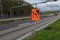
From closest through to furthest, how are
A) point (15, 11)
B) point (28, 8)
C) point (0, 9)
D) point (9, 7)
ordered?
1. point (0, 9)
2. point (9, 7)
3. point (15, 11)
4. point (28, 8)

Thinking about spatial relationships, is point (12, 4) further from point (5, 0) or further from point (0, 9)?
point (0, 9)

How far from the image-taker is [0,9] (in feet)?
317

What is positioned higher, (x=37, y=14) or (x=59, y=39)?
(x=37, y=14)

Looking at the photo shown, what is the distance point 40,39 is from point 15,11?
10395 cm

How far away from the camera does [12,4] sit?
108 meters

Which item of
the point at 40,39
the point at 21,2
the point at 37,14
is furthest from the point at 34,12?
the point at 21,2

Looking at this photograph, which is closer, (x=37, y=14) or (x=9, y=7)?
(x=37, y=14)

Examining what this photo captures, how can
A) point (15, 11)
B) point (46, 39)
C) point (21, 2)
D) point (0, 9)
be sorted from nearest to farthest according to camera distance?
1. point (46, 39)
2. point (0, 9)
3. point (15, 11)
4. point (21, 2)

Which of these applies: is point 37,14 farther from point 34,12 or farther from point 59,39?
point 59,39

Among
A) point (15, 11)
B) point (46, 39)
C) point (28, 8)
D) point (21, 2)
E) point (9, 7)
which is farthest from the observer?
point (28, 8)

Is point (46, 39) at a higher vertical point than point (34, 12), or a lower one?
lower

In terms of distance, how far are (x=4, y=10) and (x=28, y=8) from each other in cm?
3776

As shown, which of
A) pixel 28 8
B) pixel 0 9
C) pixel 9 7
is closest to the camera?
pixel 0 9

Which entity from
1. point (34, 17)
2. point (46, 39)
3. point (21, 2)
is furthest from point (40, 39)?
point (21, 2)
